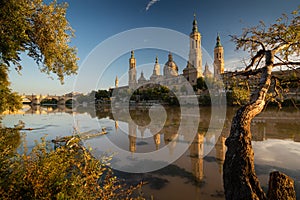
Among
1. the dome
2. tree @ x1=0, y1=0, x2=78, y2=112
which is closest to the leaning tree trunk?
tree @ x1=0, y1=0, x2=78, y2=112

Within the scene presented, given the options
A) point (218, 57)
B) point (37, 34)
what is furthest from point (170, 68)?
point (37, 34)

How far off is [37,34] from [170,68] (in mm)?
108310

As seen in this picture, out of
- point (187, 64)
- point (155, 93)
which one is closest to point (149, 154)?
point (155, 93)

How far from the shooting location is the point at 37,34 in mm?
7070

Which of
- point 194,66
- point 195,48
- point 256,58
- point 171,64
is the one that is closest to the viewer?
point 256,58

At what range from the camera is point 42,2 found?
7.02 metres

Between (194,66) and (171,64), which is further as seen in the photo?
(171,64)

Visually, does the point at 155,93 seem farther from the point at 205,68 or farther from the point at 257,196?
the point at 257,196

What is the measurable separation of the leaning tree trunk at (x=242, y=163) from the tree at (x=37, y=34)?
7318mm

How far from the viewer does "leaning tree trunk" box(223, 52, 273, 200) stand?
253 cm

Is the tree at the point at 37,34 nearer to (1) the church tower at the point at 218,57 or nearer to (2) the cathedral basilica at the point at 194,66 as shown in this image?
(2) the cathedral basilica at the point at 194,66

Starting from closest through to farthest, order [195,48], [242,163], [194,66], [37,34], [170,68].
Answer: [242,163], [37,34], [194,66], [195,48], [170,68]

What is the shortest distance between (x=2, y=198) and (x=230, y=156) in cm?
374

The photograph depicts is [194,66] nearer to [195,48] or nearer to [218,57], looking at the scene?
[195,48]
